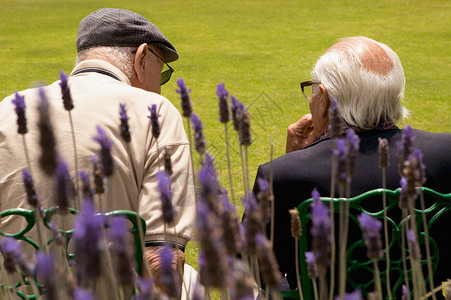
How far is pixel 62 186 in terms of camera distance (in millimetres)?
1125

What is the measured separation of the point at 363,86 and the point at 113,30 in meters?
1.25

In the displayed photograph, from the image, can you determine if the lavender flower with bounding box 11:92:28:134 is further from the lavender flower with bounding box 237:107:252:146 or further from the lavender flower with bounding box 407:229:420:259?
the lavender flower with bounding box 407:229:420:259

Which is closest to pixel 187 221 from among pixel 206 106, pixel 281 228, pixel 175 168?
pixel 175 168

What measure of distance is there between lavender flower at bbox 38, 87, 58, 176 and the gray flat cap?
2.00 metres

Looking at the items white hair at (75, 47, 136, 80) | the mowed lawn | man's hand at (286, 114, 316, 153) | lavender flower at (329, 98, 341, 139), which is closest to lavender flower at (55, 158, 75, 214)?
lavender flower at (329, 98, 341, 139)

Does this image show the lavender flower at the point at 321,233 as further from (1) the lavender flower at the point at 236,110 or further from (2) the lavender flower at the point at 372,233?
(1) the lavender flower at the point at 236,110

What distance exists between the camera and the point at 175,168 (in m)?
2.30

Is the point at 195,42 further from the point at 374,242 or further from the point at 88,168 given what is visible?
the point at 374,242

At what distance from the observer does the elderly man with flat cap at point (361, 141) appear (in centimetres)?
226

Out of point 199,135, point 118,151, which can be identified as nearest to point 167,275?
point 199,135

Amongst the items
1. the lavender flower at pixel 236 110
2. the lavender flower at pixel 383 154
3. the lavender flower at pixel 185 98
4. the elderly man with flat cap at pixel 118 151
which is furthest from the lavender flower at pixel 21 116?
the lavender flower at pixel 383 154

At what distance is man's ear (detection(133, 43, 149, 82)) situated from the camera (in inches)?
115

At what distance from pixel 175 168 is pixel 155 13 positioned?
22877 mm

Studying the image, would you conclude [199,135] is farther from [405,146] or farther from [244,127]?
[405,146]
